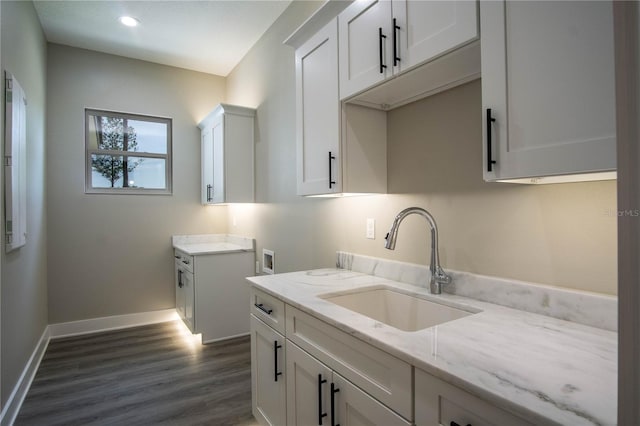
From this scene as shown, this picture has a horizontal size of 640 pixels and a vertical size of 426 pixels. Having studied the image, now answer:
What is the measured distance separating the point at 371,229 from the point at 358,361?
3.31ft

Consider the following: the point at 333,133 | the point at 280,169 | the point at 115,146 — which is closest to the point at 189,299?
the point at 280,169

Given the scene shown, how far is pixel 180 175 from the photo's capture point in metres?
4.21

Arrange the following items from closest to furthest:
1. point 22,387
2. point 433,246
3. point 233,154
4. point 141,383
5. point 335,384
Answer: point 335,384, point 433,246, point 22,387, point 141,383, point 233,154

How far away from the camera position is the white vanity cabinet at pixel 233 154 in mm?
3508

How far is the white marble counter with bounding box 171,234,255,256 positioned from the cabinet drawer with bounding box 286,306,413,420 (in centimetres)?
225

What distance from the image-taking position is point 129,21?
10.4 ft

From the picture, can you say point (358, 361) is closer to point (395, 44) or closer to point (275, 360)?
point (275, 360)

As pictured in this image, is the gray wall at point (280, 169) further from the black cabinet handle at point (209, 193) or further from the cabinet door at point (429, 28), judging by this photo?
the cabinet door at point (429, 28)

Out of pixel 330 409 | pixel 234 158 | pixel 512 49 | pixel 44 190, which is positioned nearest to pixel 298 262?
pixel 234 158

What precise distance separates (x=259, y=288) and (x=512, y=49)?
1470 mm

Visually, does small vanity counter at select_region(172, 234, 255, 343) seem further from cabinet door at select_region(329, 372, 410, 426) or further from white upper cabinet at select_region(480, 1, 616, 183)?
white upper cabinet at select_region(480, 1, 616, 183)

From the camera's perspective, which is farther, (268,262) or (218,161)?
(218,161)

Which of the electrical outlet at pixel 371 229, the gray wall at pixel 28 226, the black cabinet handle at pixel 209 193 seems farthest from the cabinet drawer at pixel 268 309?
the black cabinet handle at pixel 209 193

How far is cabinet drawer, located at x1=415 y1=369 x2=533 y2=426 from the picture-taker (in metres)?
0.74
